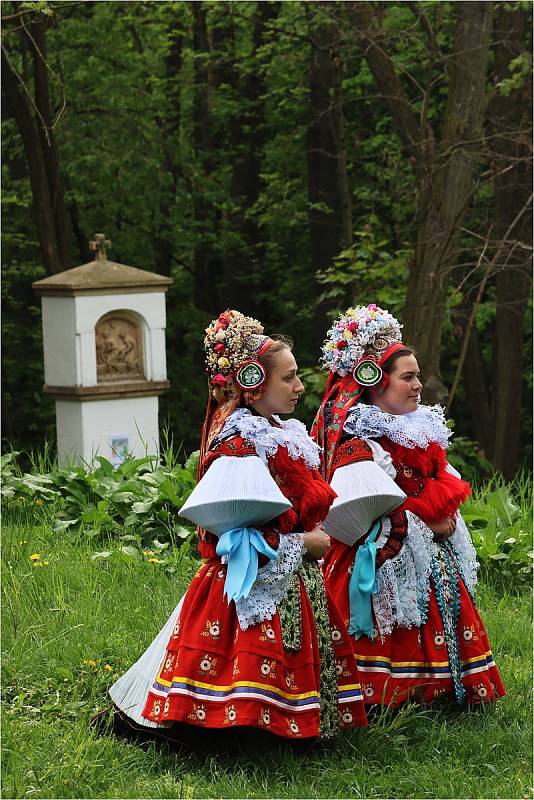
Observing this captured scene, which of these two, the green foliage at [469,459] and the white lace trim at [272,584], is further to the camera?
the green foliage at [469,459]

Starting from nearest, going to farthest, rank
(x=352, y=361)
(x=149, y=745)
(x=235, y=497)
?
(x=235, y=497), (x=149, y=745), (x=352, y=361)

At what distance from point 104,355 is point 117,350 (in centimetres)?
12

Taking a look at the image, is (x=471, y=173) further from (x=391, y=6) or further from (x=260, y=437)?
(x=260, y=437)

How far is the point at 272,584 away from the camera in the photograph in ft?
14.2

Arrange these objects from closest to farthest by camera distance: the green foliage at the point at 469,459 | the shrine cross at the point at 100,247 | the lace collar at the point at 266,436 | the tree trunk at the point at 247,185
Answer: the lace collar at the point at 266,436 → the shrine cross at the point at 100,247 → the green foliage at the point at 469,459 → the tree trunk at the point at 247,185

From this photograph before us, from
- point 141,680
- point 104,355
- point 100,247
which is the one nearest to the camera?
point 141,680

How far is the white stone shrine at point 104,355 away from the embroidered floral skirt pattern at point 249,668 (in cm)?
580

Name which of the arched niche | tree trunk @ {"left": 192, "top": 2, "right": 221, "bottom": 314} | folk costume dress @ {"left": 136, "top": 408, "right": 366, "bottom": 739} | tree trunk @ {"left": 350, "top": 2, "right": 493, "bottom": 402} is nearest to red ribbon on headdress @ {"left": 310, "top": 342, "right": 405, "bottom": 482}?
folk costume dress @ {"left": 136, "top": 408, "right": 366, "bottom": 739}

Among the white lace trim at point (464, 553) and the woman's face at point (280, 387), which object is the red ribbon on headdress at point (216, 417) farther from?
the white lace trim at point (464, 553)

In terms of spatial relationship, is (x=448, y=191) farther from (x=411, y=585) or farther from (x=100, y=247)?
(x=411, y=585)

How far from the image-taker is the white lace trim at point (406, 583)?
478 cm

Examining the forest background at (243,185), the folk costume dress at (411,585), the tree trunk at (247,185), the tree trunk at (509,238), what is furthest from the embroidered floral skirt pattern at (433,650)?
the tree trunk at (247,185)

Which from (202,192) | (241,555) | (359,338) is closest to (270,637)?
(241,555)

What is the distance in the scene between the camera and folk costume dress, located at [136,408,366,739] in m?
4.23
